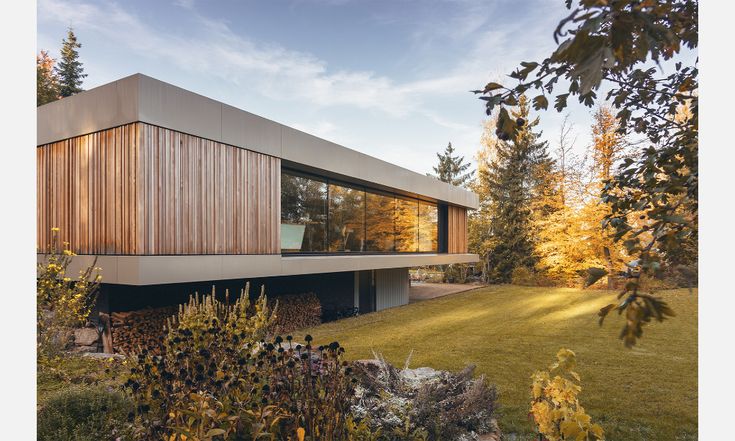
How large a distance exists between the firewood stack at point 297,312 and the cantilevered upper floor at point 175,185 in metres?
1.40

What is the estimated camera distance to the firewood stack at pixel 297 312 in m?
9.84

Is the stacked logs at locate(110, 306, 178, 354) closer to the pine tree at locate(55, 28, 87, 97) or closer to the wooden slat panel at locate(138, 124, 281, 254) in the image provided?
the wooden slat panel at locate(138, 124, 281, 254)

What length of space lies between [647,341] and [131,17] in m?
13.2

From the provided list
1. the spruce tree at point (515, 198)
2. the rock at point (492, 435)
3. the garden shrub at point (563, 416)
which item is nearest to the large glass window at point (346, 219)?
Answer: the rock at point (492, 435)

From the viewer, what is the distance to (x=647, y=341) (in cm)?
809

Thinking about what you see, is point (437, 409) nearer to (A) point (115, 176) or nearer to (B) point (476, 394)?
(B) point (476, 394)

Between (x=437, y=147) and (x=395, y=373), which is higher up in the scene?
(x=437, y=147)

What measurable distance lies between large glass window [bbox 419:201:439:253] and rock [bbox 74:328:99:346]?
387 inches

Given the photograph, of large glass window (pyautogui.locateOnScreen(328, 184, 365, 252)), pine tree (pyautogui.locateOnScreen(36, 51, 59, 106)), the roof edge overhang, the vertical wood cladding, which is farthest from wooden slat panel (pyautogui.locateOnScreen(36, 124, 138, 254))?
pine tree (pyautogui.locateOnScreen(36, 51, 59, 106))

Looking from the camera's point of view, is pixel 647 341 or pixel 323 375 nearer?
pixel 323 375

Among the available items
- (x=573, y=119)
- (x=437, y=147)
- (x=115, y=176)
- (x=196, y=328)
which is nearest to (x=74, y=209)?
(x=115, y=176)

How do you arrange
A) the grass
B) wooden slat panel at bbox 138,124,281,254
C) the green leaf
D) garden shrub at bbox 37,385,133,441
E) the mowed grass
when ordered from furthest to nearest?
wooden slat panel at bbox 138,124,281,254, the mowed grass, the grass, garden shrub at bbox 37,385,133,441, the green leaf

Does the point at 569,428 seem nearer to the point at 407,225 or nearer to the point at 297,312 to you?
the point at 297,312

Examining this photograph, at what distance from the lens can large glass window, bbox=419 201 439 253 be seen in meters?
14.8
